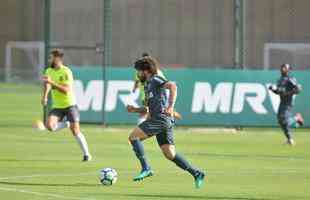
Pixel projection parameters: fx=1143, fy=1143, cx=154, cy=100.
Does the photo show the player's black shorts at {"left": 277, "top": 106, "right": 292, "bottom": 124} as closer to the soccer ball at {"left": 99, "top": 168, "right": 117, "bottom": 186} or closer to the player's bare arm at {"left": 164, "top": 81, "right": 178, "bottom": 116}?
the player's bare arm at {"left": 164, "top": 81, "right": 178, "bottom": 116}

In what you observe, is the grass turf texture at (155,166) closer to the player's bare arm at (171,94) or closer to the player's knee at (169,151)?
the player's knee at (169,151)

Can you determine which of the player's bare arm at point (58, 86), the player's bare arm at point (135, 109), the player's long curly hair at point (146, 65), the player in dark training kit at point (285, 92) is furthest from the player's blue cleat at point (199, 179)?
the player in dark training kit at point (285, 92)

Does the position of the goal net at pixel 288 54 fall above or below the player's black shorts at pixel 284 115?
above

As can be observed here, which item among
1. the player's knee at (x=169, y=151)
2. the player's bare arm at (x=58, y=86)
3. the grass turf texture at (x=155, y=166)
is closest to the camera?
the grass turf texture at (x=155, y=166)

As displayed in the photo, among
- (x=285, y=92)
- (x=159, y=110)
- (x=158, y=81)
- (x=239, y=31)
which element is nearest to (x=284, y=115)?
(x=285, y=92)

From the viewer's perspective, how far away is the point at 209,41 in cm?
5378

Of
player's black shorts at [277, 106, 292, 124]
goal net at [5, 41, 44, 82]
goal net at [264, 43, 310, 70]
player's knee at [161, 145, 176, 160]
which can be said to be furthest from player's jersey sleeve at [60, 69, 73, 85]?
goal net at [5, 41, 44, 82]

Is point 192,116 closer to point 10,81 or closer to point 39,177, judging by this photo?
point 39,177

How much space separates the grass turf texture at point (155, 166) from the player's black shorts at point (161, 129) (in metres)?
0.77

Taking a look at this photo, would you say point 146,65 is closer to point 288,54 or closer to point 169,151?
point 169,151

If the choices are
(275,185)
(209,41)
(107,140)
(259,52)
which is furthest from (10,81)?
(275,185)

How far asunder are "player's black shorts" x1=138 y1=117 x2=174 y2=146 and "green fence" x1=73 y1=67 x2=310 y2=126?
15593 millimetres

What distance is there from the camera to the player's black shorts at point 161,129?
18750 millimetres

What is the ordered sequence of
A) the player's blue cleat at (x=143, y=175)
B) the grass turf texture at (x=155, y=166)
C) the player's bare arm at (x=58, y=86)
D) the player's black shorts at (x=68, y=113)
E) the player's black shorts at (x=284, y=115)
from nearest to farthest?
1. the grass turf texture at (x=155, y=166)
2. the player's blue cleat at (x=143, y=175)
3. the player's bare arm at (x=58, y=86)
4. the player's black shorts at (x=68, y=113)
5. the player's black shorts at (x=284, y=115)
